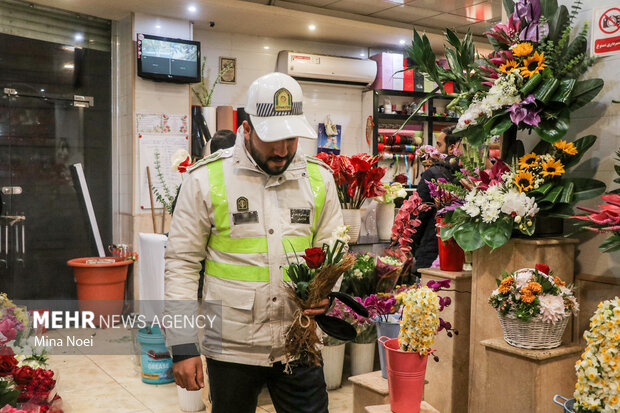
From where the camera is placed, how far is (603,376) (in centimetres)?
190

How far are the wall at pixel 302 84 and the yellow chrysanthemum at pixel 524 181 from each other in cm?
426

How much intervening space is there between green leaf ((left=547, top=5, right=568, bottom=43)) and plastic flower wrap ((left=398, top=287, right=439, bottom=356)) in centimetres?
136

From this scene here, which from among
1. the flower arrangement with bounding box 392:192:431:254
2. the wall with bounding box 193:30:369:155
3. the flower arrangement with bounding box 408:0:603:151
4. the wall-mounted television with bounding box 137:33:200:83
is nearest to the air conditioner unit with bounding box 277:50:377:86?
the wall with bounding box 193:30:369:155

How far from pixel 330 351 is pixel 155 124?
337 cm

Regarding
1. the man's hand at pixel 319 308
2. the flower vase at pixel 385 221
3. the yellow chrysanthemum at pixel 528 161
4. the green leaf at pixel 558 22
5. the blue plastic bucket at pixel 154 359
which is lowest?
the blue plastic bucket at pixel 154 359

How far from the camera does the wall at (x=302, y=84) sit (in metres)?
7.01

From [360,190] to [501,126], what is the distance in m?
1.49

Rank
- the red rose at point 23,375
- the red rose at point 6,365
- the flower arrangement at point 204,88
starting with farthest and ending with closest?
the flower arrangement at point 204,88
the red rose at point 23,375
the red rose at point 6,365

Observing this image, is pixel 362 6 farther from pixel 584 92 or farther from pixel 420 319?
pixel 420 319

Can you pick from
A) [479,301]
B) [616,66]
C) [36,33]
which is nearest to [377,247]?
[479,301]

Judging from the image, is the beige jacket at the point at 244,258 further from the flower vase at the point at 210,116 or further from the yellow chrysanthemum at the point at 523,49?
the flower vase at the point at 210,116

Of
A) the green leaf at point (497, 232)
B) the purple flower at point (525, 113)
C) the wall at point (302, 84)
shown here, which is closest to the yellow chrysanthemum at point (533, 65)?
the purple flower at point (525, 113)

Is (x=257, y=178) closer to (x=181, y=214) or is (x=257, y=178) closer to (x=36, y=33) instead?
(x=181, y=214)

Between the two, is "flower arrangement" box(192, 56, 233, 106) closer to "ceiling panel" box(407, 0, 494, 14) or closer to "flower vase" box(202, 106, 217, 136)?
"flower vase" box(202, 106, 217, 136)
